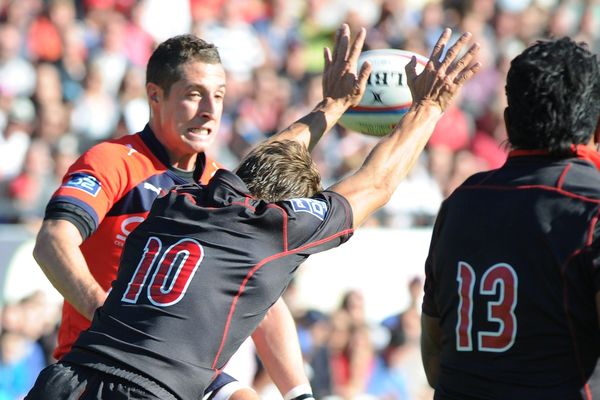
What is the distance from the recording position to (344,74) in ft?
16.5

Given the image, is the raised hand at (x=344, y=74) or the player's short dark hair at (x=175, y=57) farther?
the raised hand at (x=344, y=74)

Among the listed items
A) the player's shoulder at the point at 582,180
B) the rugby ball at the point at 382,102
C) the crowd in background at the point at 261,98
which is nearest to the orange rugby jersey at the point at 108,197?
the rugby ball at the point at 382,102

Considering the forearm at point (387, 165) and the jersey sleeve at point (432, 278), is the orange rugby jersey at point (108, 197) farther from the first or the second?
the jersey sleeve at point (432, 278)

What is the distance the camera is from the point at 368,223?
10820 mm

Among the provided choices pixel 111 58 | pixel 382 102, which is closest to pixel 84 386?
pixel 382 102

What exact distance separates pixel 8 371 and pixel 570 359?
6.22m

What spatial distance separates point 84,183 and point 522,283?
1.98 m

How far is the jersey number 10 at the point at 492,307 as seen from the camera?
11.2 ft

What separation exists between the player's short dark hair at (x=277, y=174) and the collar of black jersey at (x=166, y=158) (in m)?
0.77

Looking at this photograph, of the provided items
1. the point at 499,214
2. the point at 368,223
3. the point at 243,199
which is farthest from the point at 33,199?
the point at 499,214

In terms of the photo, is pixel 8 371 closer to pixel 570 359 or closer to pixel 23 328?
pixel 23 328

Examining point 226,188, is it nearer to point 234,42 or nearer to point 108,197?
point 108,197

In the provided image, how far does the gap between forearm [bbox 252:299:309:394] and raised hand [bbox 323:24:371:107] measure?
1013mm

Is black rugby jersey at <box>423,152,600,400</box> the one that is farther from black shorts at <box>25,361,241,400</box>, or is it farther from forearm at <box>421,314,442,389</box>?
black shorts at <box>25,361,241,400</box>
